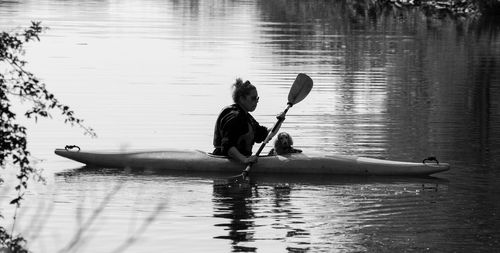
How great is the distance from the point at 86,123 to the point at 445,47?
64.4 ft

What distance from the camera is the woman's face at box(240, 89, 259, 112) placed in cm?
1366

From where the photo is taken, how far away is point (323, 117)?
19.5 meters

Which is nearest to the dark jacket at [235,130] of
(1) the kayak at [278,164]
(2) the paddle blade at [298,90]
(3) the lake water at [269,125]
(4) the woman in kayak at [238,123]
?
(4) the woman in kayak at [238,123]

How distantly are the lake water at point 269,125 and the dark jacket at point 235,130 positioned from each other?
15.6 inches

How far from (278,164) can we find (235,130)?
63 cm

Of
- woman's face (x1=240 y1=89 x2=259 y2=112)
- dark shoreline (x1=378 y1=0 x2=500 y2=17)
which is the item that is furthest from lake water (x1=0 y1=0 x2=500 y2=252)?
dark shoreline (x1=378 y1=0 x2=500 y2=17)

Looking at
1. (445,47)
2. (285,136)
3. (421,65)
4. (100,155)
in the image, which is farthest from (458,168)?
(445,47)

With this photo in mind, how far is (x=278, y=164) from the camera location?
13.9m

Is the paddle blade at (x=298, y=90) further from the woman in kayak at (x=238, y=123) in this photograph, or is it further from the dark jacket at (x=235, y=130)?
the woman in kayak at (x=238, y=123)

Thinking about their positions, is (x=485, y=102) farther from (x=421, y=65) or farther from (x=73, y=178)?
(x=73, y=178)

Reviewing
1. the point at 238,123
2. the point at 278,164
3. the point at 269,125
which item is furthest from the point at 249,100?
the point at 269,125

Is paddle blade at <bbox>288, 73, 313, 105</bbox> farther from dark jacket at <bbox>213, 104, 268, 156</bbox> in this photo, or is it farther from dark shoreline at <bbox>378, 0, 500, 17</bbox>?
dark shoreline at <bbox>378, 0, 500, 17</bbox>

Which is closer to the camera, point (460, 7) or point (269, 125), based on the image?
point (269, 125)

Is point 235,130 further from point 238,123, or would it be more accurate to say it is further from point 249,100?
point 249,100
